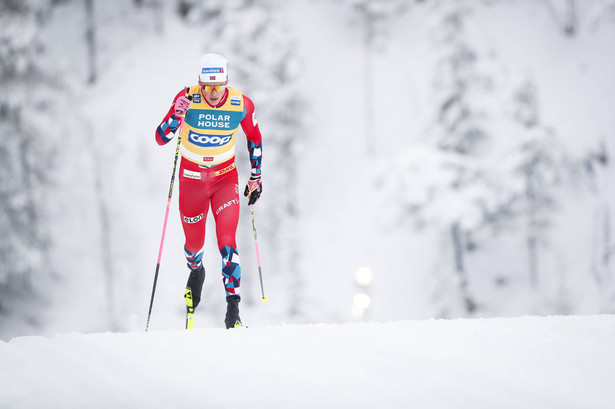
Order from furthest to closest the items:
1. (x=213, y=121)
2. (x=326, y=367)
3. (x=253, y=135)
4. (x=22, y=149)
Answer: (x=22, y=149) → (x=253, y=135) → (x=213, y=121) → (x=326, y=367)

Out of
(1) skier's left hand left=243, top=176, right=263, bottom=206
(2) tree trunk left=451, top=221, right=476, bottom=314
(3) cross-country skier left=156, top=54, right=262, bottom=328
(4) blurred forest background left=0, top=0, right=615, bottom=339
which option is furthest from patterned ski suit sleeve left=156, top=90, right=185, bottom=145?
(2) tree trunk left=451, top=221, right=476, bottom=314

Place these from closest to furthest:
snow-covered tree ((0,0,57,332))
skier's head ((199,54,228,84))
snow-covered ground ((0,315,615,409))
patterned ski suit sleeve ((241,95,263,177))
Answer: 1. snow-covered ground ((0,315,615,409))
2. skier's head ((199,54,228,84))
3. patterned ski suit sleeve ((241,95,263,177))
4. snow-covered tree ((0,0,57,332))

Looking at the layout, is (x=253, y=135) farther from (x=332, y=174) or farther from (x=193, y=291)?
(x=332, y=174)

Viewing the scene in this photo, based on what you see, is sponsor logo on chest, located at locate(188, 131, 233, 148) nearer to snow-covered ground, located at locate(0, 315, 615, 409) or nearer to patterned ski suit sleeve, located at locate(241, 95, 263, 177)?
patterned ski suit sleeve, located at locate(241, 95, 263, 177)

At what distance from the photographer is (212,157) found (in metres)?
5.70

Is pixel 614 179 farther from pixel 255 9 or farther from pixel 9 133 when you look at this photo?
pixel 9 133

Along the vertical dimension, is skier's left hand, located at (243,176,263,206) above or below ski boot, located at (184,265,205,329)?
above

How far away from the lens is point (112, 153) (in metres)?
27.6

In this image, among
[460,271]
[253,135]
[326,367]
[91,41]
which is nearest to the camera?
[326,367]

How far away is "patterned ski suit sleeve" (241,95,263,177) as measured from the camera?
5.82m

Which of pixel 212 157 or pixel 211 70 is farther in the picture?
pixel 212 157

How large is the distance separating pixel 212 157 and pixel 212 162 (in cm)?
5

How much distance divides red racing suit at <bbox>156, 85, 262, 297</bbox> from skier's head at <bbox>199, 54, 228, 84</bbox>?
0.23 meters

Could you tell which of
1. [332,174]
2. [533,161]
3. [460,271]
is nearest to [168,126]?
[460,271]
